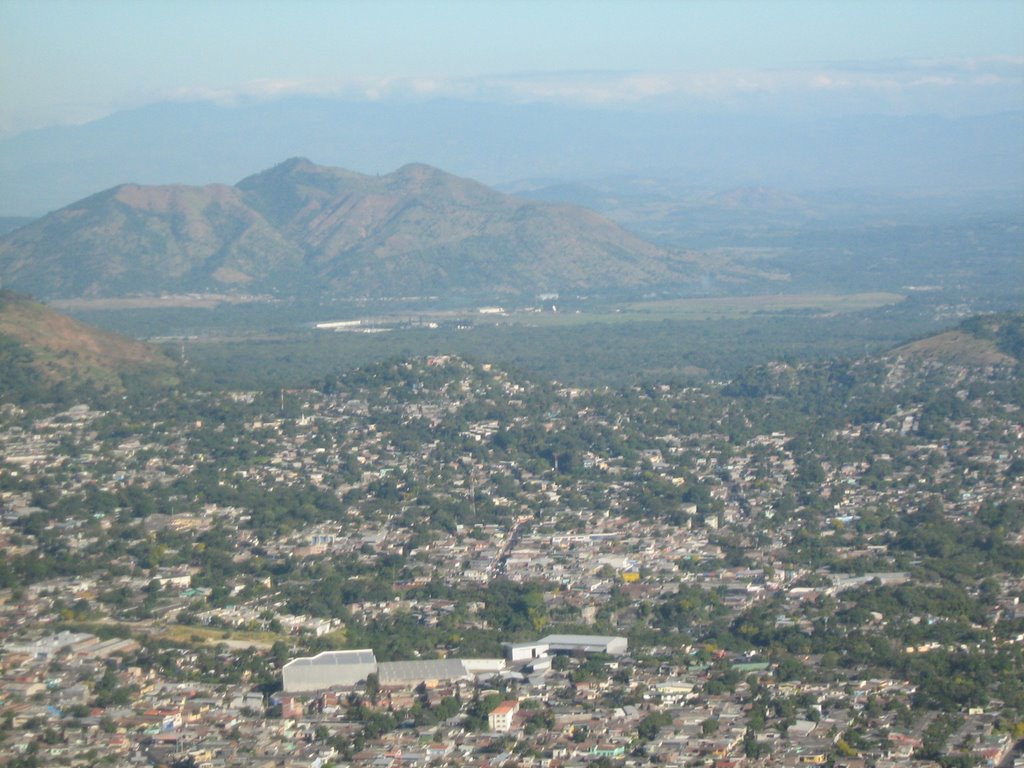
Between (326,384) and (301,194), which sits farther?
(301,194)

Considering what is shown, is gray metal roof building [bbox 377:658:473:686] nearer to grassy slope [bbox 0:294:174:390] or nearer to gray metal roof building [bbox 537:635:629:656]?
gray metal roof building [bbox 537:635:629:656]

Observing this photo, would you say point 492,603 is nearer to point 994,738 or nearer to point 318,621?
point 318,621

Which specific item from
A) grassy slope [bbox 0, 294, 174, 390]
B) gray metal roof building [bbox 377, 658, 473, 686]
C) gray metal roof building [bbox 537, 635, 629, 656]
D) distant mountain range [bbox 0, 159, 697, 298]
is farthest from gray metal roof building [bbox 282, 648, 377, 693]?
distant mountain range [bbox 0, 159, 697, 298]

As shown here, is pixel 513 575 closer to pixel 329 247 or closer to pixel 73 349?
pixel 73 349

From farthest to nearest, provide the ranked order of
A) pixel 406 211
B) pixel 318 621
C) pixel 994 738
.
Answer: pixel 406 211 → pixel 318 621 → pixel 994 738

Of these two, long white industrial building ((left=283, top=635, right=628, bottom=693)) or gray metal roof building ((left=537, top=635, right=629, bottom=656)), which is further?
gray metal roof building ((left=537, top=635, right=629, bottom=656))

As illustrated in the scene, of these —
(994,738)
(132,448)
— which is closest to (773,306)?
(132,448)

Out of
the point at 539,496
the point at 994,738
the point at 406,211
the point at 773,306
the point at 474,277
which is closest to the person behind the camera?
the point at 994,738
